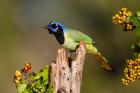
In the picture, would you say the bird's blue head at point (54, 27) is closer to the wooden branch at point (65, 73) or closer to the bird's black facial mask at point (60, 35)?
the bird's black facial mask at point (60, 35)

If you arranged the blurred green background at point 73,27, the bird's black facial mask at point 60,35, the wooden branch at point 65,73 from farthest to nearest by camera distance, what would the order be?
the blurred green background at point 73,27
the bird's black facial mask at point 60,35
the wooden branch at point 65,73

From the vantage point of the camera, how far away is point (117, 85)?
16016 millimetres

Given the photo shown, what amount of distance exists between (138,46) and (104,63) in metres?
0.90

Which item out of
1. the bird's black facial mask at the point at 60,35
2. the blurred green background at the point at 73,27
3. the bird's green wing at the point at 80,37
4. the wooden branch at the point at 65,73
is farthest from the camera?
the blurred green background at the point at 73,27

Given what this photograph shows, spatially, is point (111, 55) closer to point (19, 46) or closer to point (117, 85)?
point (117, 85)

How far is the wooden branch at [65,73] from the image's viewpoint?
661 cm

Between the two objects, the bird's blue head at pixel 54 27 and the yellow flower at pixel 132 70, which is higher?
the bird's blue head at pixel 54 27

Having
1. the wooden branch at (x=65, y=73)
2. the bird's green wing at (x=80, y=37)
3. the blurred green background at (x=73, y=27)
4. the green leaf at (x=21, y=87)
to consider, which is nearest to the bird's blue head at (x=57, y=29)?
the bird's green wing at (x=80, y=37)

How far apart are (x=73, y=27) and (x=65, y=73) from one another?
1111 centimetres

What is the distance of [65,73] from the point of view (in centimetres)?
666

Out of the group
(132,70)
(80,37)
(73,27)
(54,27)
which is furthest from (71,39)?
Result: (73,27)

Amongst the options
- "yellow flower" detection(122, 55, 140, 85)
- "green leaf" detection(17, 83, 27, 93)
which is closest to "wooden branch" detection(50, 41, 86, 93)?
"green leaf" detection(17, 83, 27, 93)

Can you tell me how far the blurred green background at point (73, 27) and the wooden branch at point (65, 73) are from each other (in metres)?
8.39

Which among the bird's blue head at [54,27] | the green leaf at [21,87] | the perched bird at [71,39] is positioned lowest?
the green leaf at [21,87]
